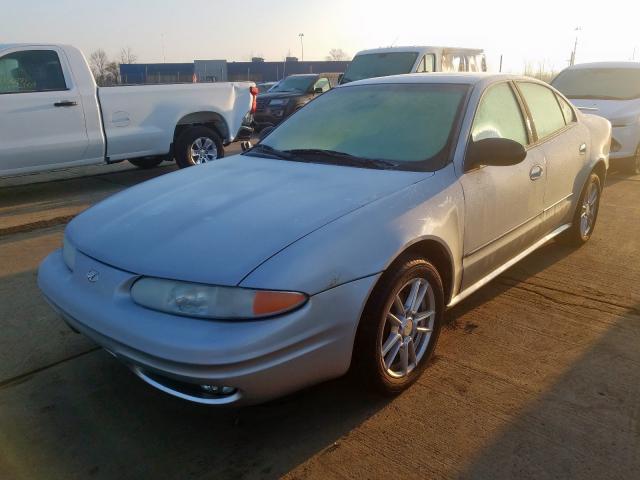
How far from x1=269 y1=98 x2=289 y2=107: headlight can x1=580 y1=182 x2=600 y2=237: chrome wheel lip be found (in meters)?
10.7

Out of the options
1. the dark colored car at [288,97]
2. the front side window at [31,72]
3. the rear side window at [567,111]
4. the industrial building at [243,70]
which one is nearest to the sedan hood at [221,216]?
the rear side window at [567,111]

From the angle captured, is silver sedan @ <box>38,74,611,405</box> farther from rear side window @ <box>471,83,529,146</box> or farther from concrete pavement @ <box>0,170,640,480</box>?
concrete pavement @ <box>0,170,640,480</box>

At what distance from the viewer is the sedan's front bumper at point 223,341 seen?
211cm

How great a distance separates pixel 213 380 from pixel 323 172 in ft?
4.70

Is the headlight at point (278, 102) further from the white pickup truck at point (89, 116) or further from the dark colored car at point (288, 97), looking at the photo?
the white pickup truck at point (89, 116)

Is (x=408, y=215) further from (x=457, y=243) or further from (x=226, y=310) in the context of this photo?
(x=226, y=310)

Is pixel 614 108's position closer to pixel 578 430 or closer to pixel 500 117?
pixel 500 117

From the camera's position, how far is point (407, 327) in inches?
109

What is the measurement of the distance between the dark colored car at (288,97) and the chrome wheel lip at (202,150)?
19.7 ft

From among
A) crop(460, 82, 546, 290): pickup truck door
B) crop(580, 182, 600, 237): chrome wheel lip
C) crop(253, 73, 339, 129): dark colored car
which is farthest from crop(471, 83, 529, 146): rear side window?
crop(253, 73, 339, 129): dark colored car

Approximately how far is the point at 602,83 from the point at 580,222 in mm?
5222

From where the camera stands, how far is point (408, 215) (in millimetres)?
2680

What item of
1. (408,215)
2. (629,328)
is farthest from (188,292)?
(629,328)

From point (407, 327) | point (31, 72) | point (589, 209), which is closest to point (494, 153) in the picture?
point (407, 327)
